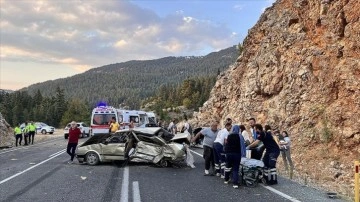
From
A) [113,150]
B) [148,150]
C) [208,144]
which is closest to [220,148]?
[208,144]

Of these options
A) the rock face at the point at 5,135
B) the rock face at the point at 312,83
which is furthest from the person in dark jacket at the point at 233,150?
the rock face at the point at 5,135

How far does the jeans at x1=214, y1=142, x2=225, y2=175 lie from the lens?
519 inches

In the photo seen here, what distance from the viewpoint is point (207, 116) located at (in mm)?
44062

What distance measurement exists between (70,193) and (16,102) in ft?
410

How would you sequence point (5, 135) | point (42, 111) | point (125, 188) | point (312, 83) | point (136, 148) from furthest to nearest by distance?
point (42, 111) → point (5, 135) → point (312, 83) → point (136, 148) → point (125, 188)

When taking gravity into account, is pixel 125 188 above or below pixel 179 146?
below

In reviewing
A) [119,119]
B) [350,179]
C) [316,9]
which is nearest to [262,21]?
[316,9]

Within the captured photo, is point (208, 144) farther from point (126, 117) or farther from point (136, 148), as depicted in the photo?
point (126, 117)

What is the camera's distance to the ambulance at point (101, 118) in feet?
105

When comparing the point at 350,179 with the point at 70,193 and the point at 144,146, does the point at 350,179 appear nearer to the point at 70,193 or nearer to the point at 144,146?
the point at 144,146

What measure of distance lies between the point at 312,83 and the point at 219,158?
1433cm

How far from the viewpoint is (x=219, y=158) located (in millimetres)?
13289

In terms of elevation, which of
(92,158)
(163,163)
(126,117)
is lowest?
(163,163)

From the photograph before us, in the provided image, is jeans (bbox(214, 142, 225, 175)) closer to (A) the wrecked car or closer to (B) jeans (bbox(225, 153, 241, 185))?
(B) jeans (bbox(225, 153, 241, 185))
